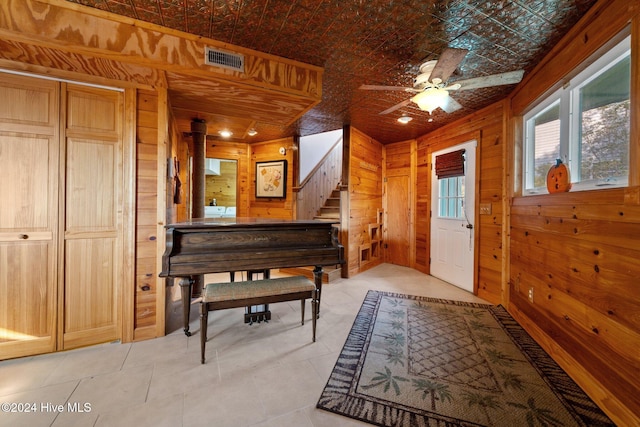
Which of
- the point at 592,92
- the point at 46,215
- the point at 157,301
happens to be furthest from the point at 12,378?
the point at 592,92

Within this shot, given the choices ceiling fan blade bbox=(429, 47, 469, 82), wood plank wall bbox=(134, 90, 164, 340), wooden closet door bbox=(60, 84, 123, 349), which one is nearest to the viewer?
ceiling fan blade bbox=(429, 47, 469, 82)

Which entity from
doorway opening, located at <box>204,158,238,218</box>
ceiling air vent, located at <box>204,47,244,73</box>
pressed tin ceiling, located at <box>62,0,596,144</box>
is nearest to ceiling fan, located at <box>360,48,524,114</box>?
pressed tin ceiling, located at <box>62,0,596,144</box>

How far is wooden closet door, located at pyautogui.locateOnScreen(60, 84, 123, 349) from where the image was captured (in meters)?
1.95

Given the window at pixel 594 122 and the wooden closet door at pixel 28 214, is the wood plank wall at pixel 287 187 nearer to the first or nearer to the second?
the wooden closet door at pixel 28 214

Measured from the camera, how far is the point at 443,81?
2062 mm

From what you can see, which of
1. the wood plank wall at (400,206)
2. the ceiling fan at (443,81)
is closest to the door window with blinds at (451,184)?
the wood plank wall at (400,206)

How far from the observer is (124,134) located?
2.07m

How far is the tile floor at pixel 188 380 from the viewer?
135 centimetres

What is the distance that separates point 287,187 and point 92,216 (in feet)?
10.9

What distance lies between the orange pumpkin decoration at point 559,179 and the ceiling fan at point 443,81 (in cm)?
75

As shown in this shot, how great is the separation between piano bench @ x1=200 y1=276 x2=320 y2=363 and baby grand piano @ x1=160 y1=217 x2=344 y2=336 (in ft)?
0.54

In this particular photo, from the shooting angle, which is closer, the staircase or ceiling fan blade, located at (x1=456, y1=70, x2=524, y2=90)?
ceiling fan blade, located at (x1=456, y1=70, x2=524, y2=90)

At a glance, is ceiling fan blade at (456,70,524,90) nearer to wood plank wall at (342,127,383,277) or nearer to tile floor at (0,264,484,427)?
wood plank wall at (342,127,383,277)

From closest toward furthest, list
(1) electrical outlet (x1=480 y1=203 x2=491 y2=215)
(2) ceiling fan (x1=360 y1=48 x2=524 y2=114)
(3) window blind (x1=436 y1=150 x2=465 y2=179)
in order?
(2) ceiling fan (x1=360 y1=48 x2=524 y2=114) < (1) electrical outlet (x1=480 y1=203 x2=491 y2=215) < (3) window blind (x1=436 y1=150 x2=465 y2=179)
